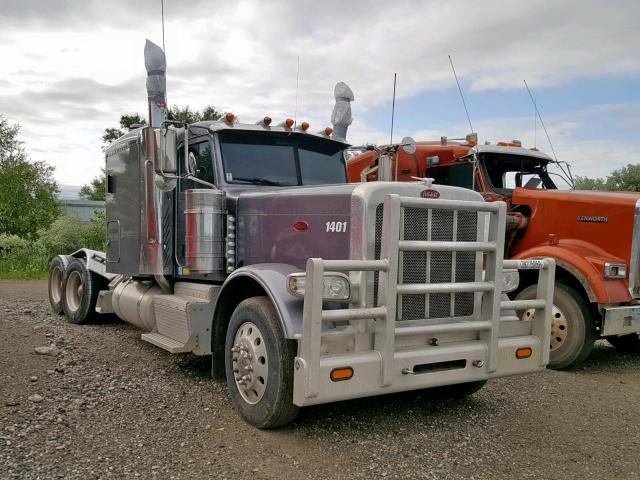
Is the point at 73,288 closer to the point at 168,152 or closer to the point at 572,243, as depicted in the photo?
the point at 168,152

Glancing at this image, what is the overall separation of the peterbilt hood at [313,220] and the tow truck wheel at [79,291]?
3.74 meters

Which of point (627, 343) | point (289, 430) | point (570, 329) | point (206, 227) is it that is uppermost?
point (206, 227)

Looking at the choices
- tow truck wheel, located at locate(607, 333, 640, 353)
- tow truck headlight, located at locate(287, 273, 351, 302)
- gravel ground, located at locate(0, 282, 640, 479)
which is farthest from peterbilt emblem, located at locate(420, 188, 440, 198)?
tow truck wheel, located at locate(607, 333, 640, 353)

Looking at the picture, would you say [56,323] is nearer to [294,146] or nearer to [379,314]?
[294,146]

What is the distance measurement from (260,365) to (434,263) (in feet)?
4.55

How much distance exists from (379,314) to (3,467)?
92.1 inches

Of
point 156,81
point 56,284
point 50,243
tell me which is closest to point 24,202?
point 50,243

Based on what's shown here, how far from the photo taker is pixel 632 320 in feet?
19.4

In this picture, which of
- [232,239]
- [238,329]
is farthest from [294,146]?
[238,329]

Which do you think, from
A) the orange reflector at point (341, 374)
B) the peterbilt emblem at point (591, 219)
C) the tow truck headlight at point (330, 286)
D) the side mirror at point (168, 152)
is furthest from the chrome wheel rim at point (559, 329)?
the side mirror at point (168, 152)

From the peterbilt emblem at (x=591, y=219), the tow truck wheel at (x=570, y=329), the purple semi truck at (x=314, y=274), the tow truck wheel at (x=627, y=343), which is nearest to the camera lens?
the purple semi truck at (x=314, y=274)

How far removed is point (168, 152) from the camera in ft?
16.2

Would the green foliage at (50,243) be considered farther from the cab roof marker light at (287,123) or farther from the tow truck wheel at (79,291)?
the cab roof marker light at (287,123)

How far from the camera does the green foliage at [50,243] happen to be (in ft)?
59.3
